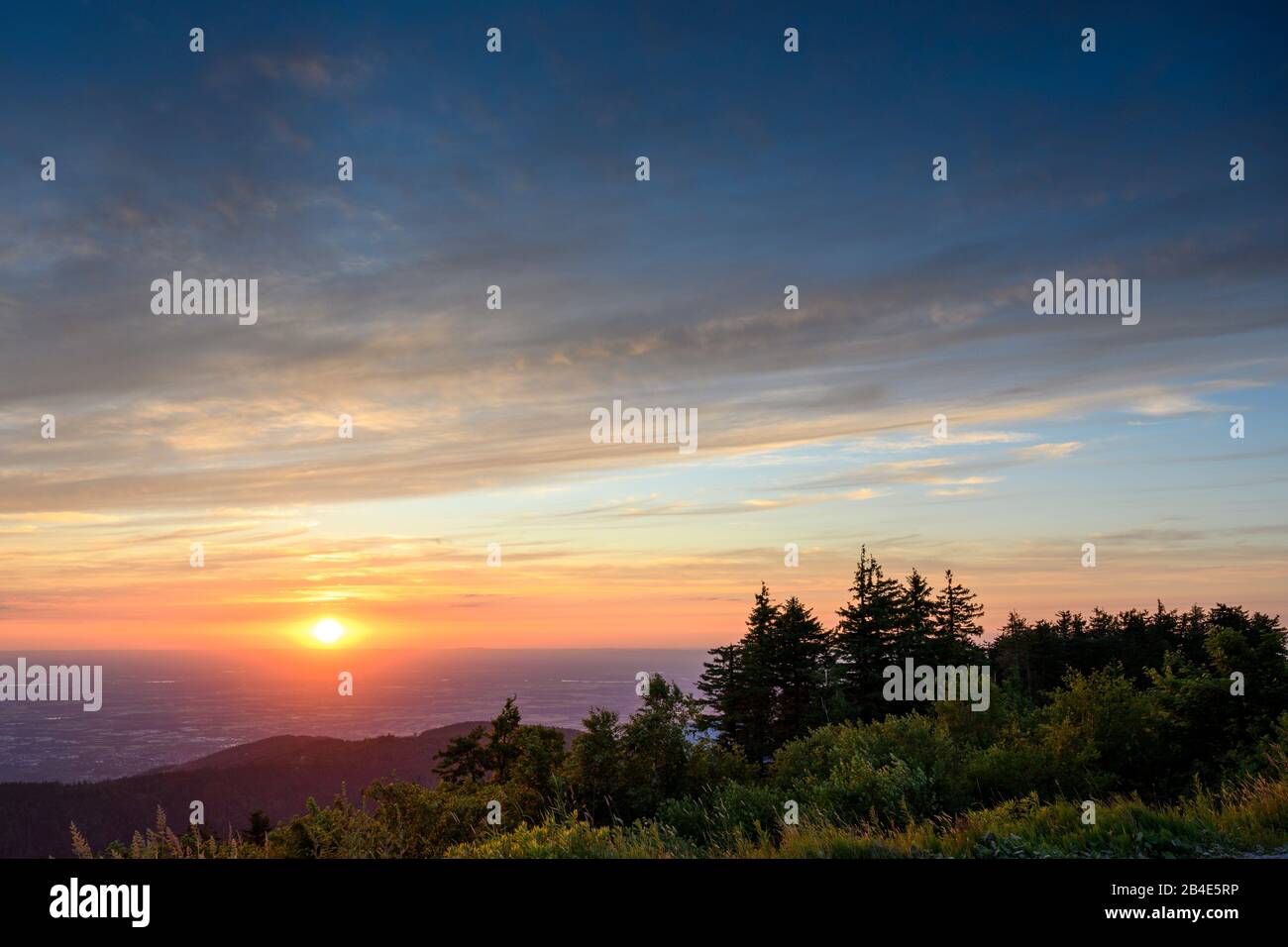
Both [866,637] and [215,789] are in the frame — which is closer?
[866,637]

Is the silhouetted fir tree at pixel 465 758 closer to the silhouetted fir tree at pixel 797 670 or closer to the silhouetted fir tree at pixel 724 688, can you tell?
the silhouetted fir tree at pixel 724 688

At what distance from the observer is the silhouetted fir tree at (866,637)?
5819cm

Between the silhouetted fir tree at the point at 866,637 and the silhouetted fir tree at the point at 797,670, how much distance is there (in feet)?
5.78

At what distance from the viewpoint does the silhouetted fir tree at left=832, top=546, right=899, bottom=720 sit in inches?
2291

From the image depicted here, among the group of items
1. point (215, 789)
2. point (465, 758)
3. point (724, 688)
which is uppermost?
point (724, 688)

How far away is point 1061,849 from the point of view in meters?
9.08

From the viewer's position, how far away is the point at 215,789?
12644 cm

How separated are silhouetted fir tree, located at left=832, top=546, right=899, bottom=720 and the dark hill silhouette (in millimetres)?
55760

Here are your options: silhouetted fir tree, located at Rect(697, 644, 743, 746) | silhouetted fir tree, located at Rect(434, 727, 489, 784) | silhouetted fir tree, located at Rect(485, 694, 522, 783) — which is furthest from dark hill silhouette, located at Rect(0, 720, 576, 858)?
silhouetted fir tree, located at Rect(485, 694, 522, 783)

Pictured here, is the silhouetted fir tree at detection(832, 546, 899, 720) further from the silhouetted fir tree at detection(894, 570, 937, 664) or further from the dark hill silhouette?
the dark hill silhouette

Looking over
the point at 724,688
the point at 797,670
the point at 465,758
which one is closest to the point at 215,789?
the point at 465,758

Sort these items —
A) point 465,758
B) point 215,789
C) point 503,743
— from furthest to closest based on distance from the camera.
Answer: point 215,789
point 465,758
point 503,743

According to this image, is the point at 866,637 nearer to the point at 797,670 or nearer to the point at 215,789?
the point at 797,670

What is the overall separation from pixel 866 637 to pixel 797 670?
6.78 metres
